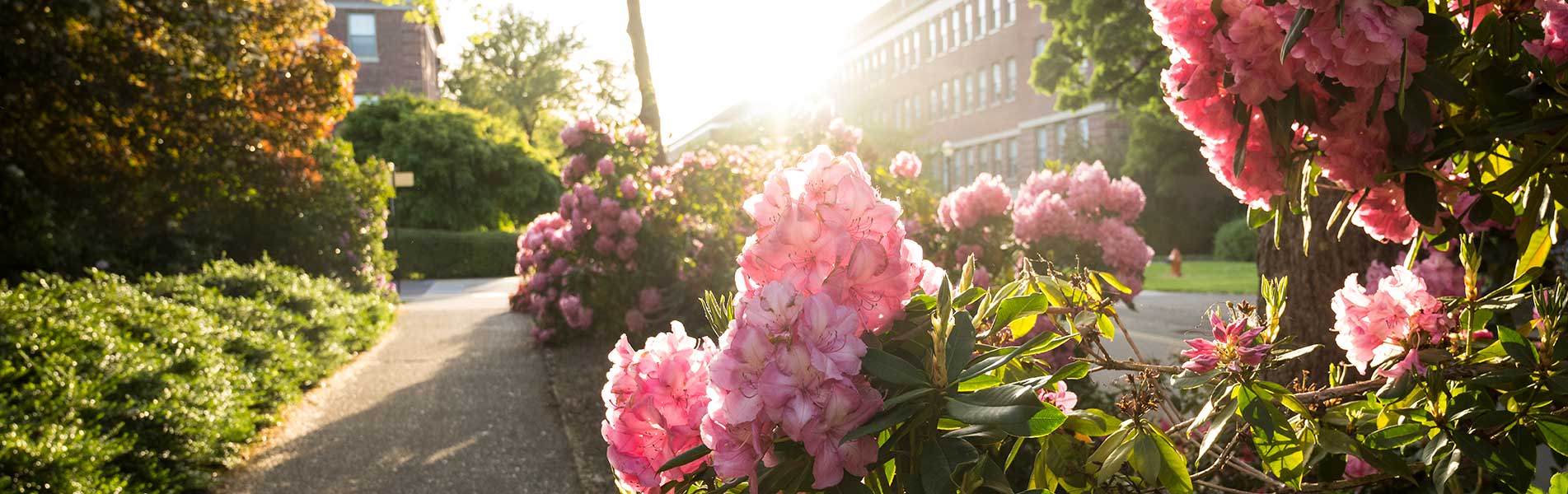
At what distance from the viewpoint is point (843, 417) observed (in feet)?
3.96

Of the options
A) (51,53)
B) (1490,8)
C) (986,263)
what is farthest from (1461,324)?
(51,53)

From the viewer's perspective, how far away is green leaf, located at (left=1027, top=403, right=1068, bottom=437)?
1.10 m

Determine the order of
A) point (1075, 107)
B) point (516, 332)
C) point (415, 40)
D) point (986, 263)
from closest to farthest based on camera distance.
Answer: point (986, 263)
point (516, 332)
point (1075, 107)
point (415, 40)

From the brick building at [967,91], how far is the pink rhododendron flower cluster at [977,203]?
27.7 meters

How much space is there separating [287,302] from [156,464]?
4.73 m

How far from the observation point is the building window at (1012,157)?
4131 centimetres

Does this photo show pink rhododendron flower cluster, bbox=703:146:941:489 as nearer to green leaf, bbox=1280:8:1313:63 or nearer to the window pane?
green leaf, bbox=1280:8:1313:63

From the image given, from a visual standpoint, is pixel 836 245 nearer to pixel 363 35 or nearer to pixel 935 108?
pixel 363 35

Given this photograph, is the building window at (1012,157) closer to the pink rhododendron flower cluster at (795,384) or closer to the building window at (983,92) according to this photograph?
the building window at (983,92)

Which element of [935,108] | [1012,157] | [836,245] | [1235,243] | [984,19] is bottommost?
[1235,243]

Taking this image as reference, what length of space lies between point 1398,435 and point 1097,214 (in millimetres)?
4730

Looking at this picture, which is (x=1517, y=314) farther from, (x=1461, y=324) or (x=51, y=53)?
(x=51, y=53)

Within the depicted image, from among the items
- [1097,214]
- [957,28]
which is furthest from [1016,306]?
[957,28]

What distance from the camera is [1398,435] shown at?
1.64 metres
